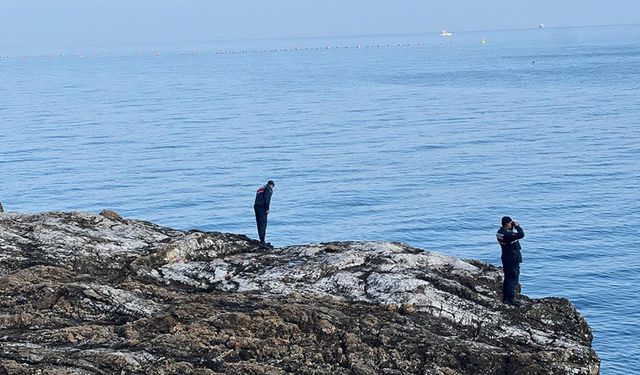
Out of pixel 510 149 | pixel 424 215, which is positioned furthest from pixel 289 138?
pixel 424 215

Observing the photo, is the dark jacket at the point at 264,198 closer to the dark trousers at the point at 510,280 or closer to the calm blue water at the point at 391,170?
the dark trousers at the point at 510,280

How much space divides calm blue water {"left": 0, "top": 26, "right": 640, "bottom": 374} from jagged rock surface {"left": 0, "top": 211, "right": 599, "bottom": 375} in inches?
588

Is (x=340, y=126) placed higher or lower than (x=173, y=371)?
higher

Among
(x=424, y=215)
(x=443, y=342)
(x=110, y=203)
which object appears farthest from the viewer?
(x=110, y=203)

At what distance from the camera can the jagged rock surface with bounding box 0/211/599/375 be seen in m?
20.2

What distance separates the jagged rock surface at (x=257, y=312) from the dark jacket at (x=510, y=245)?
1118 mm

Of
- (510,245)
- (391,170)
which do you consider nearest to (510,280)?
(510,245)

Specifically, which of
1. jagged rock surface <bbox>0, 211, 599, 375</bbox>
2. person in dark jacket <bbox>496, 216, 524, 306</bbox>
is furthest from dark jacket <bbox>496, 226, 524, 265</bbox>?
jagged rock surface <bbox>0, 211, 599, 375</bbox>

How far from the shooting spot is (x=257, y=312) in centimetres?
2192

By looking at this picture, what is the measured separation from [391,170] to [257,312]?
195ft

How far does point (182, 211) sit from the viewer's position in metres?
66.9

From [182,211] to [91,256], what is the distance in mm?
40288

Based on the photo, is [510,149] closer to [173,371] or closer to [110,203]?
[110,203]

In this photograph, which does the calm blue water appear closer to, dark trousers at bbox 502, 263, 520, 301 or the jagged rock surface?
dark trousers at bbox 502, 263, 520, 301
